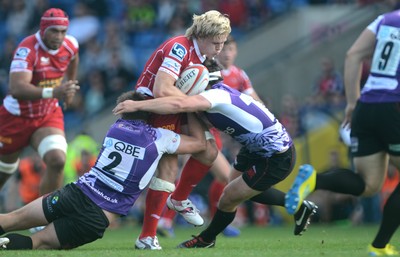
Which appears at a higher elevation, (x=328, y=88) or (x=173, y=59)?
(x=173, y=59)

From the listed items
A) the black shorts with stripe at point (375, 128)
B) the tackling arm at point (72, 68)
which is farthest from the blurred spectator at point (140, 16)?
the black shorts with stripe at point (375, 128)

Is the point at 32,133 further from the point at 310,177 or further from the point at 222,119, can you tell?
the point at 310,177

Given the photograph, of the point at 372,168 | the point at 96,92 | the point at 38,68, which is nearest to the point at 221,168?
the point at 38,68

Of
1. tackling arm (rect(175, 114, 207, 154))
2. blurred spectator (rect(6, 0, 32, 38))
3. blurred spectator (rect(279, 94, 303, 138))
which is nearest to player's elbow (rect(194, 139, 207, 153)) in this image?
tackling arm (rect(175, 114, 207, 154))

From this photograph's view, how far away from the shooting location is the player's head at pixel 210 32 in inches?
350

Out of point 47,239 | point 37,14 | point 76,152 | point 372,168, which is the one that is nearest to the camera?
point 372,168

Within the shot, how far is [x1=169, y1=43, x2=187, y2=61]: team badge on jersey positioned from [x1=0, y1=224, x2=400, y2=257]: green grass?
1.79m

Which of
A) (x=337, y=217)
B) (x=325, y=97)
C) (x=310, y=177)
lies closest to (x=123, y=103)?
(x=310, y=177)

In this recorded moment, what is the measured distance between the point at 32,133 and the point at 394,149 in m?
4.88

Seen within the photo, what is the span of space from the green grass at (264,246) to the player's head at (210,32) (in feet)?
6.24

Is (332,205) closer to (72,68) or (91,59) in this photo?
(72,68)

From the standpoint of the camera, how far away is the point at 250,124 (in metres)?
8.57

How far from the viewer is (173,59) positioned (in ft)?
28.9

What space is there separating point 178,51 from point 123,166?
1.20 m
